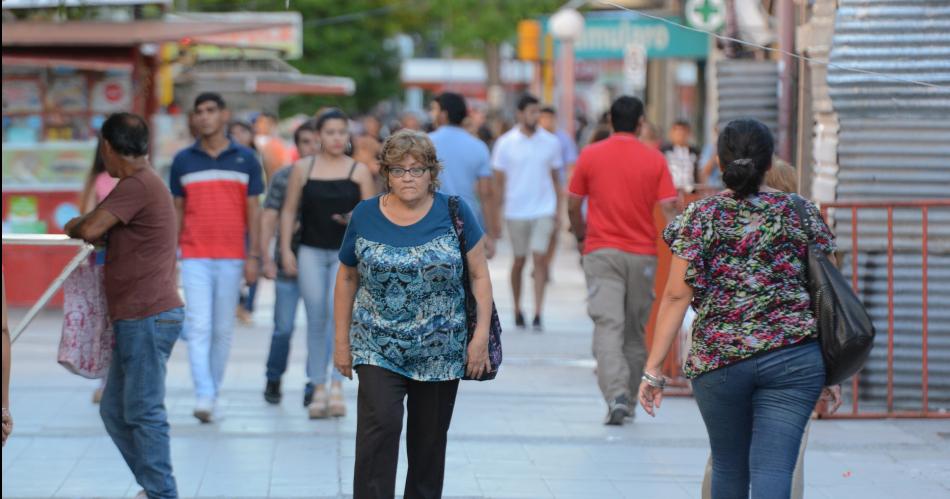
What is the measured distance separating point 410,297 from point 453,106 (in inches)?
219

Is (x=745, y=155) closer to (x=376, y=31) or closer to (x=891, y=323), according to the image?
(x=891, y=323)

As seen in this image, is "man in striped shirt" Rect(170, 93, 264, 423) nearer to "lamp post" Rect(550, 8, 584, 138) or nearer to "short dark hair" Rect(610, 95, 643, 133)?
"short dark hair" Rect(610, 95, 643, 133)

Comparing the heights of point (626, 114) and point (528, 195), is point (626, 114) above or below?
above

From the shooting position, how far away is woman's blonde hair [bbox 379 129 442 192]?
17.6ft

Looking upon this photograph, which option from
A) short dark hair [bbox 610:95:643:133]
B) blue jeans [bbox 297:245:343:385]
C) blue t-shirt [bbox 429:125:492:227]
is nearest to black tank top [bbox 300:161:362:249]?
blue jeans [bbox 297:245:343:385]

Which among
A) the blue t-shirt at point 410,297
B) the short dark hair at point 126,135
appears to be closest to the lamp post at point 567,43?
the short dark hair at point 126,135

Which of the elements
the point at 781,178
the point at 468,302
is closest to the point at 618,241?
the point at 781,178

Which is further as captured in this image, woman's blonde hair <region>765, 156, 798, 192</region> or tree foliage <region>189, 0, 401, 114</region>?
tree foliage <region>189, 0, 401, 114</region>

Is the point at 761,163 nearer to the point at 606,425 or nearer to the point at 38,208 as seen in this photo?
the point at 606,425

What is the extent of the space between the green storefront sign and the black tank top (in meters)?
12.7

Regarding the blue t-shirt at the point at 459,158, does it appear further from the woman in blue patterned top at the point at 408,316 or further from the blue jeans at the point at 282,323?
the woman in blue patterned top at the point at 408,316

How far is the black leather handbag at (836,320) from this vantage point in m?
4.66

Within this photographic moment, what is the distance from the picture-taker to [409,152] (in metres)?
5.36

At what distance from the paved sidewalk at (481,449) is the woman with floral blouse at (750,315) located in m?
1.98
